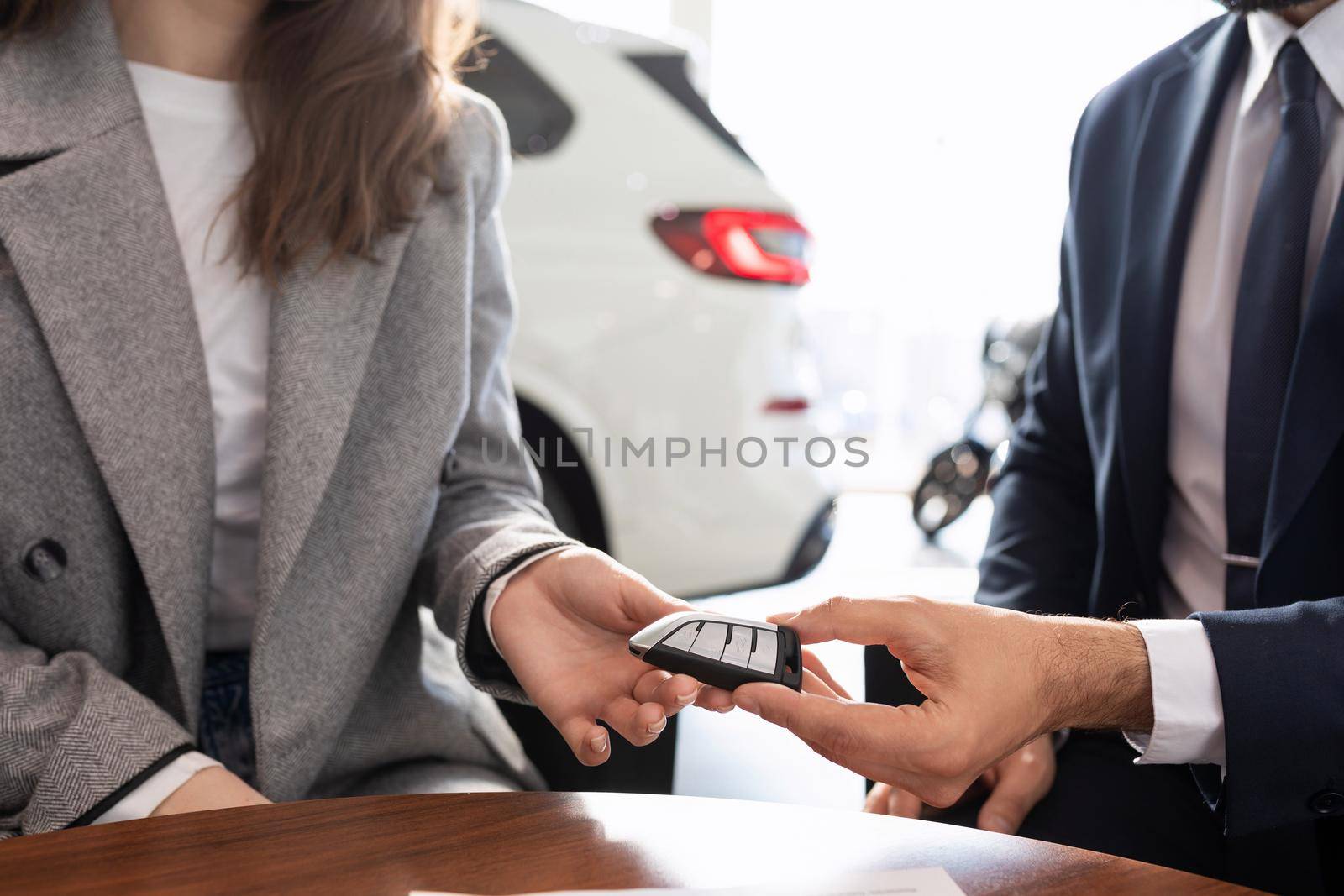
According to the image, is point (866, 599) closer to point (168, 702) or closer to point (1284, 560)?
point (1284, 560)

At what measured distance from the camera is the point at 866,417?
6699 mm

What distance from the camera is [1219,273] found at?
105cm

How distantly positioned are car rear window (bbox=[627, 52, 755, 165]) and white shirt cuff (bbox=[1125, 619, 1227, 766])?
1.46 meters

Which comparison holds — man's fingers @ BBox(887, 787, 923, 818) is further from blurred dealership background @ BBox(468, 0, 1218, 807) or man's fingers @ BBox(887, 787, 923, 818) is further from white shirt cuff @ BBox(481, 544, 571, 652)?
blurred dealership background @ BBox(468, 0, 1218, 807)

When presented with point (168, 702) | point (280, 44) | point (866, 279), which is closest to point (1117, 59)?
point (866, 279)

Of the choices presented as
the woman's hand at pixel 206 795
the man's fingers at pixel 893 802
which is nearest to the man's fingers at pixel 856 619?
the man's fingers at pixel 893 802

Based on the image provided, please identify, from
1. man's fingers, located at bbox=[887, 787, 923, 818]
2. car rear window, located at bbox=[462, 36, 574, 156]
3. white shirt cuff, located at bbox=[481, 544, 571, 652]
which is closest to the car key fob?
white shirt cuff, located at bbox=[481, 544, 571, 652]

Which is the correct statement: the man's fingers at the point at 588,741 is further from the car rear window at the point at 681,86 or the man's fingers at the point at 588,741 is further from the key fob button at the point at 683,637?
the car rear window at the point at 681,86

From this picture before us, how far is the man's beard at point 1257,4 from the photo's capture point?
980 mm

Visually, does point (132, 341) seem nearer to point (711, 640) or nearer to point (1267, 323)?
point (711, 640)

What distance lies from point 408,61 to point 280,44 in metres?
0.14

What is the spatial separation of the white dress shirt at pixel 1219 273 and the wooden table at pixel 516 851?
581 mm

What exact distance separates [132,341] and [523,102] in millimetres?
1212

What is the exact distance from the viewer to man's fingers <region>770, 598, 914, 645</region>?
659 millimetres
